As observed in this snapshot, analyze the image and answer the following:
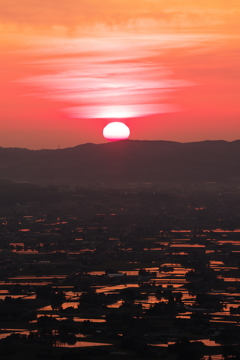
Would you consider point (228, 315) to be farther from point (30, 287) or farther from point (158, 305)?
point (30, 287)

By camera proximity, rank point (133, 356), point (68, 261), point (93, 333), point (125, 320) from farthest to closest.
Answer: point (68, 261), point (125, 320), point (93, 333), point (133, 356)

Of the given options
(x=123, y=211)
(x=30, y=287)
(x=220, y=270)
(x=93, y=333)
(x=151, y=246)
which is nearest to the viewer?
(x=93, y=333)

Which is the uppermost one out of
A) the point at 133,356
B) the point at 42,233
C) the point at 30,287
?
the point at 42,233

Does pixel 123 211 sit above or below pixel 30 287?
above

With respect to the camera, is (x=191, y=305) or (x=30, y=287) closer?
(x=191, y=305)

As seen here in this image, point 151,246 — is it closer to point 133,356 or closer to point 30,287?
point 30,287

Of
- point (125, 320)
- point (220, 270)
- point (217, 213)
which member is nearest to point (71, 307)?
point (125, 320)

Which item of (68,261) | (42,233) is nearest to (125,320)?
(68,261)
